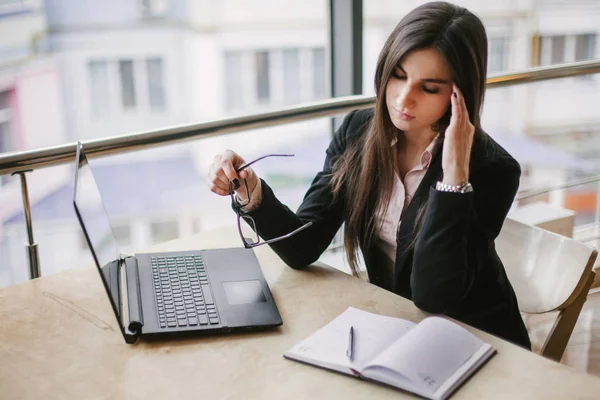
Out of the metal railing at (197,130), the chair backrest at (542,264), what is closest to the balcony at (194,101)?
the metal railing at (197,130)

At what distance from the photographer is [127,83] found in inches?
227

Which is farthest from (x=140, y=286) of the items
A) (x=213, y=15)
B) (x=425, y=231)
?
(x=213, y=15)

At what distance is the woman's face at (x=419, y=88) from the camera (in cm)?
125

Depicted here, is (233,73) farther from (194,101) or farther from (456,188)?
(456,188)

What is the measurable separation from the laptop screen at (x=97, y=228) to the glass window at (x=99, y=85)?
15.5 ft

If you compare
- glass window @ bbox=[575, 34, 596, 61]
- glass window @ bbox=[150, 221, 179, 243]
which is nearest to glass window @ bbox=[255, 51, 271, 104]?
glass window @ bbox=[150, 221, 179, 243]

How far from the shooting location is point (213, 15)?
5762 millimetres

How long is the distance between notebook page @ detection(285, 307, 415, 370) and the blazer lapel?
0.81 feet

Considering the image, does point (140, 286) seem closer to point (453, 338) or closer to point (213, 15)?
point (453, 338)

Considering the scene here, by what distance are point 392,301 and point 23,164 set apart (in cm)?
86

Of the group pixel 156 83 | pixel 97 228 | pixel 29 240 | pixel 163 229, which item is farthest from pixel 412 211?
pixel 163 229

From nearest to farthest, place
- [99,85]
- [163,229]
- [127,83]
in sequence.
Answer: [127,83], [99,85], [163,229]

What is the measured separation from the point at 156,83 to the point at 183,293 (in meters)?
5.27

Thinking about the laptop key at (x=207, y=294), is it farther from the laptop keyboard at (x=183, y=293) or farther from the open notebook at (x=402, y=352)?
the open notebook at (x=402, y=352)
